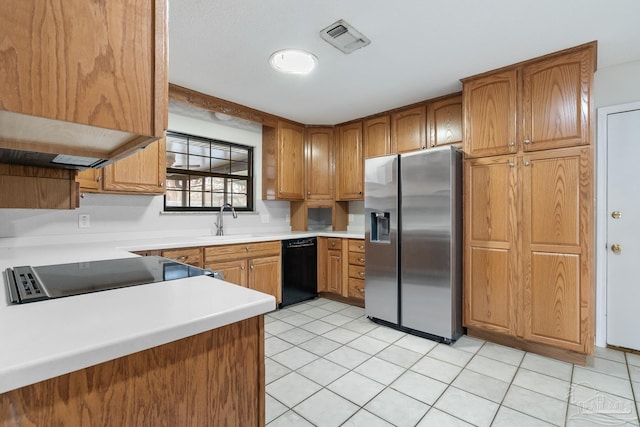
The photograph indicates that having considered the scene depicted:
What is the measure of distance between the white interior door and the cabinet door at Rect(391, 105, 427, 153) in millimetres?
1499

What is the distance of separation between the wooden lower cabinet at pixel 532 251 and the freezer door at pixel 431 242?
0.53 ft

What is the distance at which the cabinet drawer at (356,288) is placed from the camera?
11.5 ft

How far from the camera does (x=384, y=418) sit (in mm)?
1681

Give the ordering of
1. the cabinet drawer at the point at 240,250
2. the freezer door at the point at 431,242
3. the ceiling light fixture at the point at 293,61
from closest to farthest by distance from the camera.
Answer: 1. the ceiling light fixture at the point at 293,61
2. the freezer door at the point at 431,242
3. the cabinet drawer at the point at 240,250

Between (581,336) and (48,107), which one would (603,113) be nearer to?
(581,336)

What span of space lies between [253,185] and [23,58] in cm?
340

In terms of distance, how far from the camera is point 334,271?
3736 millimetres

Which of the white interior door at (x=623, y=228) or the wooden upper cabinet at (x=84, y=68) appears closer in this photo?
the wooden upper cabinet at (x=84, y=68)

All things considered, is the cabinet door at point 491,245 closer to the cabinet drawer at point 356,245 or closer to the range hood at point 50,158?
the cabinet drawer at point 356,245

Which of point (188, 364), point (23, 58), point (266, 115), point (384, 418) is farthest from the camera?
point (266, 115)

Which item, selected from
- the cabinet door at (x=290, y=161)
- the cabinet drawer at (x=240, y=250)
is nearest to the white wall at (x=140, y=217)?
the cabinet door at (x=290, y=161)

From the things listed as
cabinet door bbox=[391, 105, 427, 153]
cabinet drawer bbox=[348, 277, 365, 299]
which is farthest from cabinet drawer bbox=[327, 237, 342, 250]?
cabinet door bbox=[391, 105, 427, 153]

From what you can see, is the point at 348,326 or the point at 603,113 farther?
the point at 348,326

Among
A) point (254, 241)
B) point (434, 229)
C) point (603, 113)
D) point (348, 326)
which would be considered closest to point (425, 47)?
→ point (434, 229)
